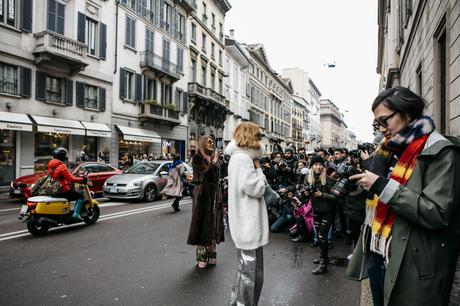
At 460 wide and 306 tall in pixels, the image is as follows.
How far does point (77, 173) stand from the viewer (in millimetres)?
11773

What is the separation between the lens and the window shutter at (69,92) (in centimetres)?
1861

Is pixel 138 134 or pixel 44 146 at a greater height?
pixel 138 134

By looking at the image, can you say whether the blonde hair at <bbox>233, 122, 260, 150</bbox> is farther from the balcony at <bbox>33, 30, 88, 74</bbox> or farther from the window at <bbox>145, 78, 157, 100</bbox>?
the window at <bbox>145, 78, 157, 100</bbox>

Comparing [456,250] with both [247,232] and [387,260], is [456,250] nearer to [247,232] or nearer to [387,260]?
[387,260]

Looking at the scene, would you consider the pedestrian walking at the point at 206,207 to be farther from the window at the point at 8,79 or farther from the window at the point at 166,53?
the window at the point at 166,53

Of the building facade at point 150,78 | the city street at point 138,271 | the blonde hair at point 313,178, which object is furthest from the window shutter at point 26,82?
the blonde hair at point 313,178

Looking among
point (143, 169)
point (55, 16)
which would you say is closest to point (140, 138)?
point (55, 16)

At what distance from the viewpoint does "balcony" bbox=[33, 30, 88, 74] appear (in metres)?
16.7

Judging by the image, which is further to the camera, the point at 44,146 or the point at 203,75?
the point at 203,75

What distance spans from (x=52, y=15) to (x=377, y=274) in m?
20.2

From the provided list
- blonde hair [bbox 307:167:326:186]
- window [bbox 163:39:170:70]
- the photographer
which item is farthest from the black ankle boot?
window [bbox 163:39:170:70]

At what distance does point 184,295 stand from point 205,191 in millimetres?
1602

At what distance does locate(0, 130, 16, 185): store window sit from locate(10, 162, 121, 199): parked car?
3953 millimetres

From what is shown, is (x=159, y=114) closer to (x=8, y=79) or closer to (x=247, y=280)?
(x=8, y=79)
